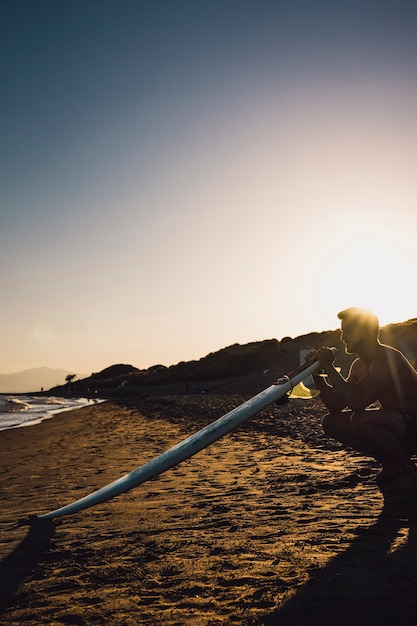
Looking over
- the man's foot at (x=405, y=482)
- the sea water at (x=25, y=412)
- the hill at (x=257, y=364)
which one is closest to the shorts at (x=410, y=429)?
the man's foot at (x=405, y=482)

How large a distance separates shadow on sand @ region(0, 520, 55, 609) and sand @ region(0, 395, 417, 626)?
1 centimetres

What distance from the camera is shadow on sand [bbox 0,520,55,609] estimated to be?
307cm

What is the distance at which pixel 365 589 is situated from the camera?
8.36 feet

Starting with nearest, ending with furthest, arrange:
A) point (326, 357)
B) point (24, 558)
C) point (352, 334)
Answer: point (24, 558) < point (352, 334) < point (326, 357)

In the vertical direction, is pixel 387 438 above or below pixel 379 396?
below

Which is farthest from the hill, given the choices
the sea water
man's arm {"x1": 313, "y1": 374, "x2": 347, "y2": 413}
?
man's arm {"x1": 313, "y1": 374, "x2": 347, "y2": 413}

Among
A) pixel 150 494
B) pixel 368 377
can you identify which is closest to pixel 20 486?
pixel 150 494

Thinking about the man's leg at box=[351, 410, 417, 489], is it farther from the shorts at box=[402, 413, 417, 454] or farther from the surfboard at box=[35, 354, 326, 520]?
the surfboard at box=[35, 354, 326, 520]

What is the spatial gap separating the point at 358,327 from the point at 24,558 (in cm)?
323

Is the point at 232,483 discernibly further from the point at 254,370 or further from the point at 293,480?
the point at 254,370

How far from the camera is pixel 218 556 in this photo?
3256mm

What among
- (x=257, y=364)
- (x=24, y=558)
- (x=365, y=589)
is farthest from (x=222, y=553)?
(x=257, y=364)

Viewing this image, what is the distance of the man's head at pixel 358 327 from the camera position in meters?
4.25

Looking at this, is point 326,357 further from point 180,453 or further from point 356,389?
point 180,453
